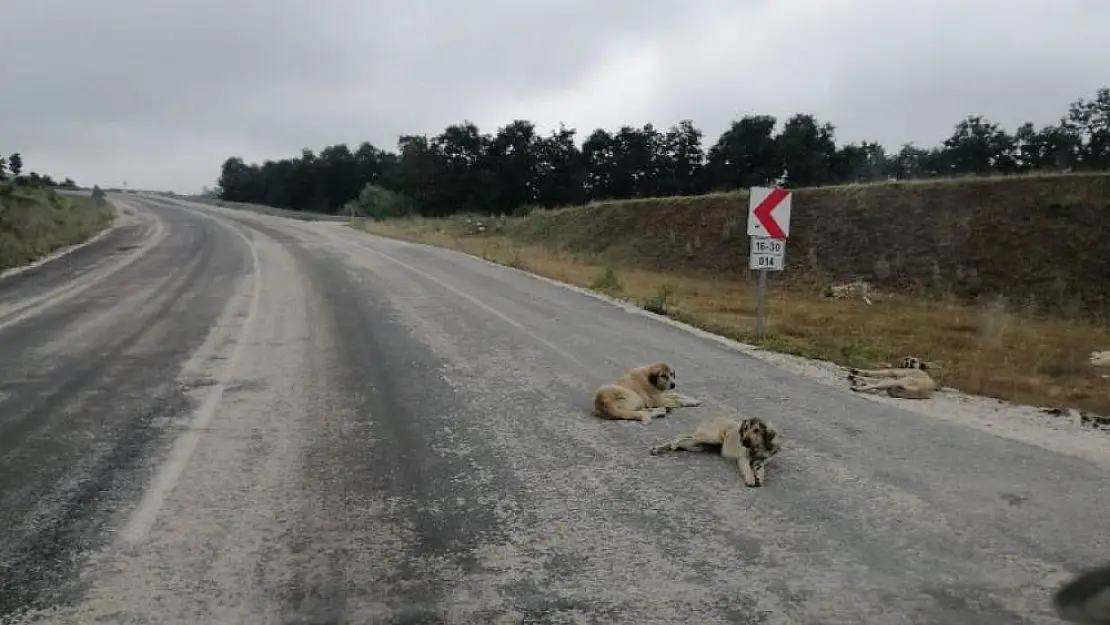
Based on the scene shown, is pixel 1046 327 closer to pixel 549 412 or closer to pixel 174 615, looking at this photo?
pixel 549 412

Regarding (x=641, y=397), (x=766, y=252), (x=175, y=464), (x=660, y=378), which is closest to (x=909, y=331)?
(x=766, y=252)

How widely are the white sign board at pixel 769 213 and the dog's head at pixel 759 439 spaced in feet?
20.8

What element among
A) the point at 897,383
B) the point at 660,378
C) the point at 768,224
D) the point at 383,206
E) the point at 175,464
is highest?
the point at 768,224

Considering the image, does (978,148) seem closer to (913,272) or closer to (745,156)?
(745,156)

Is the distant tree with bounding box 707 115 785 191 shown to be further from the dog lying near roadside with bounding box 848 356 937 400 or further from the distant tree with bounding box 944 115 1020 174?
the dog lying near roadside with bounding box 848 356 937 400

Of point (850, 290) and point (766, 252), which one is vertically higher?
point (766, 252)

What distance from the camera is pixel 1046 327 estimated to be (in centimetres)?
1695

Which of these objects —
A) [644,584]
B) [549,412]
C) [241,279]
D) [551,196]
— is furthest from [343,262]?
[551,196]

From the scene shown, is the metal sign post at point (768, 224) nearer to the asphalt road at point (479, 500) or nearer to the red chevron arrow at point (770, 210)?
the red chevron arrow at point (770, 210)

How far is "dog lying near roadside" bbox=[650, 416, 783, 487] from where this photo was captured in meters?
5.41

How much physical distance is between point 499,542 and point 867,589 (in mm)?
1754

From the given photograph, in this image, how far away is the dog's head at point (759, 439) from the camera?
5.59m

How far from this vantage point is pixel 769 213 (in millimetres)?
11625

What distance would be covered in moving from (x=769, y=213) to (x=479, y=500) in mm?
7999
